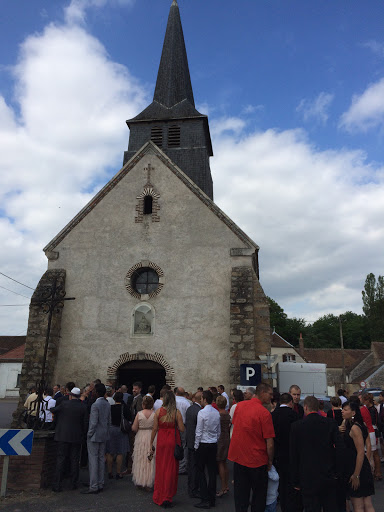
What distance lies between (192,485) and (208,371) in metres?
5.97

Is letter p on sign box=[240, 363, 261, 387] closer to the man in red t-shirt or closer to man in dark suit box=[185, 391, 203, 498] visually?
man in dark suit box=[185, 391, 203, 498]

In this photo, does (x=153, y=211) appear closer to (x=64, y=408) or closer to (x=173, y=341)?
(x=173, y=341)

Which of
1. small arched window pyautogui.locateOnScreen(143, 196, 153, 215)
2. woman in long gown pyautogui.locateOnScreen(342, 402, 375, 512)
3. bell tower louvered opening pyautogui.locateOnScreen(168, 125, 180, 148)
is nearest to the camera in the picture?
woman in long gown pyautogui.locateOnScreen(342, 402, 375, 512)

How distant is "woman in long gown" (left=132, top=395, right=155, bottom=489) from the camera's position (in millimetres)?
6727

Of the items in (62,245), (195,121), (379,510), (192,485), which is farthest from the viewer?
(195,121)

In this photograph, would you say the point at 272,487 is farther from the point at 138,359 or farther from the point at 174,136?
the point at 174,136

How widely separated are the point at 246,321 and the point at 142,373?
154 inches

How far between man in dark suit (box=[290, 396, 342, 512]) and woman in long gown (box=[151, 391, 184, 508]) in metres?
2.24

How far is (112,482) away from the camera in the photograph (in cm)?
741

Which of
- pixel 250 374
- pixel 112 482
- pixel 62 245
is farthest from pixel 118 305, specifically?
pixel 112 482

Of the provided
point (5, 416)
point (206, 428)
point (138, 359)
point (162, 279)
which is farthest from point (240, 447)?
point (5, 416)

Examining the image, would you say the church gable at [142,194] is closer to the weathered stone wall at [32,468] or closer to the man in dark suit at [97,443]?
the man in dark suit at [97,443]

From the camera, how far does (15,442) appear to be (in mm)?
5973

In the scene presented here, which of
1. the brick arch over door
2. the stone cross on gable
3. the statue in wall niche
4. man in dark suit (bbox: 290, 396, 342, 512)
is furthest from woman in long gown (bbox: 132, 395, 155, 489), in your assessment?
the stone cross on gable
